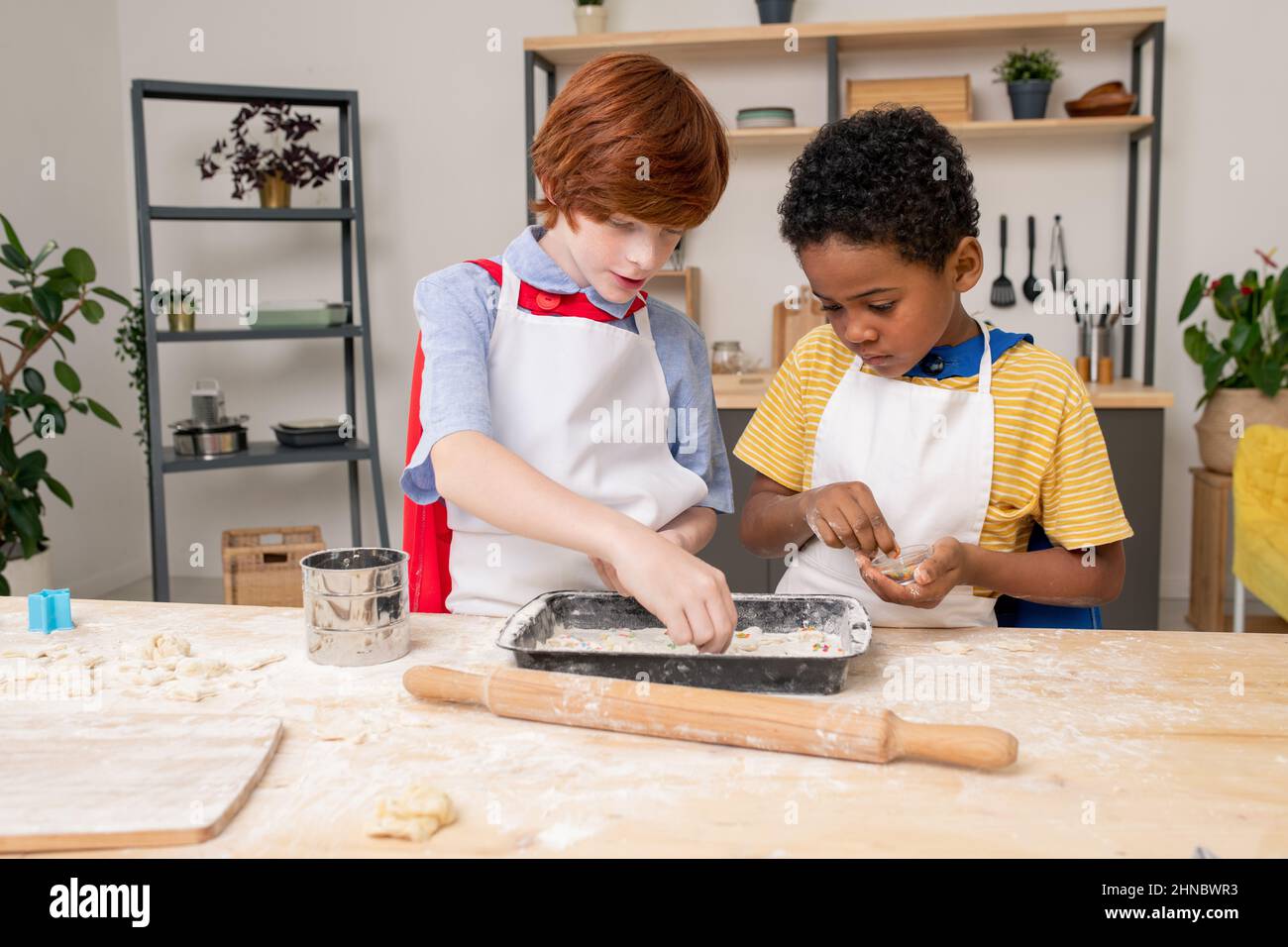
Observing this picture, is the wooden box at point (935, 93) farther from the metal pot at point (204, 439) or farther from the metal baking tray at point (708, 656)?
the metal baking tray at point (708, 656)

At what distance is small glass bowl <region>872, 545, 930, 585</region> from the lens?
1186 millimetres

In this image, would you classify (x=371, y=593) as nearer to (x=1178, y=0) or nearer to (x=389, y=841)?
(x=389, y=841)

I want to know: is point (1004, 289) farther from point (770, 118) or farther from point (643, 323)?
point (643, 323)

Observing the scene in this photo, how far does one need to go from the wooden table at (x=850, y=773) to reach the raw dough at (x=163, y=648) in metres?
0.04

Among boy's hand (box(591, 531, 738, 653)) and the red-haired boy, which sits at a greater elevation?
the red-haired boy

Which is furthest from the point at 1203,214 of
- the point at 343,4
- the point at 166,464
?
the point at 166,464

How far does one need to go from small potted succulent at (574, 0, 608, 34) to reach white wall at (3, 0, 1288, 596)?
22cm

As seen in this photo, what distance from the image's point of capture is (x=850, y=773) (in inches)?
31.3

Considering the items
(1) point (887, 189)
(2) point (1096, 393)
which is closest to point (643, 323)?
(1) point (887, 189)

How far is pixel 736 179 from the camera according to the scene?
3.77 metres

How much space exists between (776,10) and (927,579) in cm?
275

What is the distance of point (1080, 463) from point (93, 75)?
12.7 ft

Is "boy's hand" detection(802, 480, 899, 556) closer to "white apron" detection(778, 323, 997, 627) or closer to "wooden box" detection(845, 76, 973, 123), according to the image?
"white apron" detection(778, 323, 997, 627)

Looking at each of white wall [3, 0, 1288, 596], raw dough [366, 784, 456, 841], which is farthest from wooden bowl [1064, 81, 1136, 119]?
raw dough [366, 784, 456, 841]
